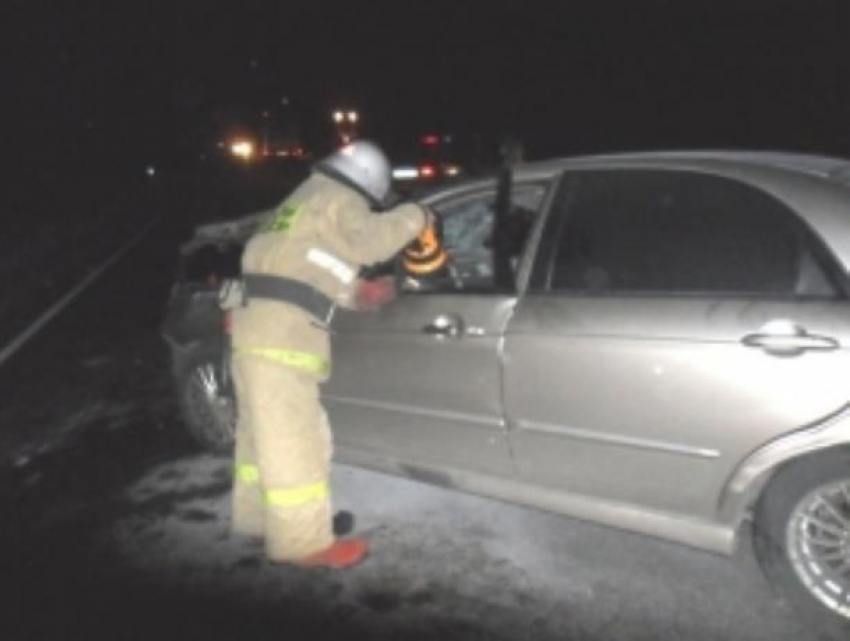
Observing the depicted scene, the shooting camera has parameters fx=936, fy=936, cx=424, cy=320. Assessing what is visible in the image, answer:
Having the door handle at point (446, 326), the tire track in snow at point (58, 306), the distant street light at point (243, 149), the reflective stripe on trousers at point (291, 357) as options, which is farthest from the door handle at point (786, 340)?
the distant street light at point (243, 149)

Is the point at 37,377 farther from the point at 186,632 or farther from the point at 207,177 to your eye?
the point at 207,177

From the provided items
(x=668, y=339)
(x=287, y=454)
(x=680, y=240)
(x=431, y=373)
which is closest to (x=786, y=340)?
(x=668, y=339)

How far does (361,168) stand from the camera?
3719 mm

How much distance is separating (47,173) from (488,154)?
106 ft

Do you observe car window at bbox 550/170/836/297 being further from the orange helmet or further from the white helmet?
the white helmet

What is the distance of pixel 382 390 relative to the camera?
162 inches

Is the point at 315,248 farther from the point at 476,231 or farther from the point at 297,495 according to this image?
the point at 476,231

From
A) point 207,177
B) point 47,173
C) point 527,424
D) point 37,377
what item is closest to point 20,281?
point 37,377

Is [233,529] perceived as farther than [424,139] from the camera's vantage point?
No

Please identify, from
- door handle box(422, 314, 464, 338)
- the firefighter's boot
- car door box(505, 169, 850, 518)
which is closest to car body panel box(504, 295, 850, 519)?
car door box(505, 169, 850, 518)

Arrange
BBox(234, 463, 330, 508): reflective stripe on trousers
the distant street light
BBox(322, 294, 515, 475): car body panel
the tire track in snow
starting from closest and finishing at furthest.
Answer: BBox(322, 294, 515, 475): car body panel → BBox(234, 463, 330, 508): reflective stripe on trousers → the tire track in snow → the distant street light

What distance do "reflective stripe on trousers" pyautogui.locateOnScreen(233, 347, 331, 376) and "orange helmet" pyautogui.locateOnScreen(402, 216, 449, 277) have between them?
0.55 m

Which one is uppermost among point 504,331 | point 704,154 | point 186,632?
point 704,154

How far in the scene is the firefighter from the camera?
3.67 m
